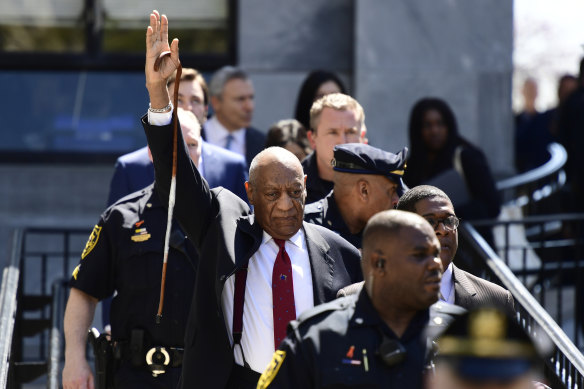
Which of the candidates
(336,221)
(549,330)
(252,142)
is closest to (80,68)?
(252,142)

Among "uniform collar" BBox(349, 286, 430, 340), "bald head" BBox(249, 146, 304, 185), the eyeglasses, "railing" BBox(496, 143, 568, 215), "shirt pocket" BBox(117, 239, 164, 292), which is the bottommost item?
"uniform collar" BBox(349, 286, 430, 340)

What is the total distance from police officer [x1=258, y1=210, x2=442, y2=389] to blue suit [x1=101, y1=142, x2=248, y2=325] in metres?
2.40

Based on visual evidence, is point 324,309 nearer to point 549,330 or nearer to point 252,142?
point 549,330

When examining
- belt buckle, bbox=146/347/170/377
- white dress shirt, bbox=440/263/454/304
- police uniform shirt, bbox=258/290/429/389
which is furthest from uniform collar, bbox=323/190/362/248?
police uniform shirt, bbox=258/290/429/389

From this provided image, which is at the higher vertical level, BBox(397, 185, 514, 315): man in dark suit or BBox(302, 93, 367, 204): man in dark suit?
BBox(302, 93, 367, 204): man in dark suit

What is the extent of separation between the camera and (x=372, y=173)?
4.93 metres

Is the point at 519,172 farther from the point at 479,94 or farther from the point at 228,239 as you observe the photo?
the point at 228,239

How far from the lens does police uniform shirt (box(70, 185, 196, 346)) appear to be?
4.96 m

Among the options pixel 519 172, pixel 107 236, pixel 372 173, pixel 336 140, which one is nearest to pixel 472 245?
pixel 336 140

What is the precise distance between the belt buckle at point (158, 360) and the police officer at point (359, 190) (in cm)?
94

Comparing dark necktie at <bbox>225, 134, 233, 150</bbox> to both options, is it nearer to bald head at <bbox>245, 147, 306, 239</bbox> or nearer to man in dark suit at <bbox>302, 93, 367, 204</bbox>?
man in dark suit at <bbox>302, 93, 367, 204</bbox>

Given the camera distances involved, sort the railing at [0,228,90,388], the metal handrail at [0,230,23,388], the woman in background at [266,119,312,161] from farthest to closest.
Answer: the woman in background at [266,119,312,161], the railing at [0,228,90,388], the metal handrail at [0,230,23,388]

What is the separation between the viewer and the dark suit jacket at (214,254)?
4031 millimetres

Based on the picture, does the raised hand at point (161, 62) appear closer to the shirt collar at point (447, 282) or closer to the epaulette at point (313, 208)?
the epaulette at point (313, 208)
